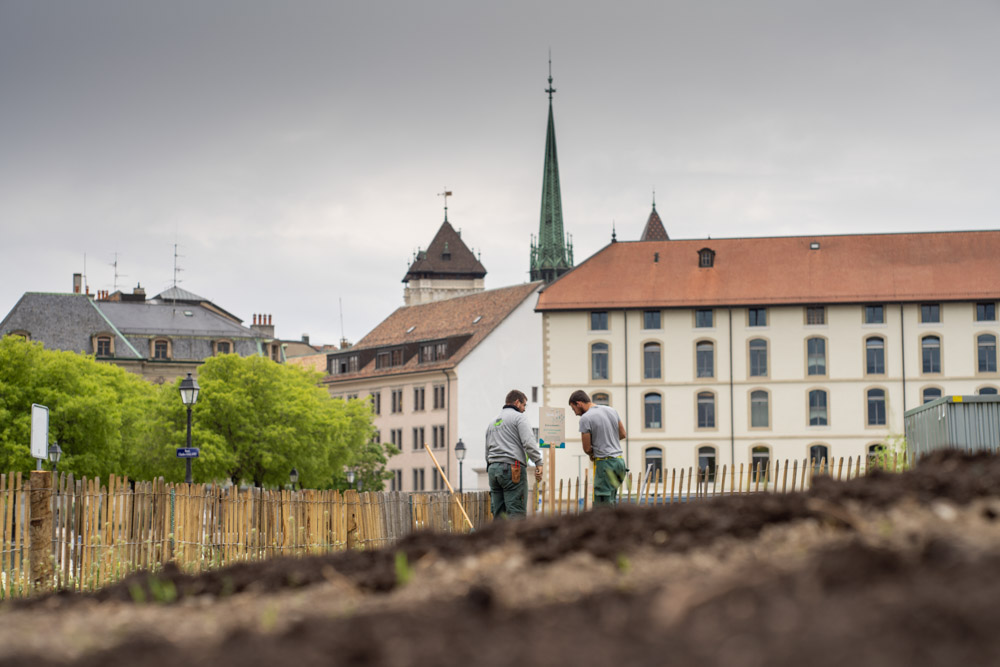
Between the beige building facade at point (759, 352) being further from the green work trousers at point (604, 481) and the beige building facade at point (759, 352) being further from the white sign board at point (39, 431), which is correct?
the white sign board at point (39, 431)

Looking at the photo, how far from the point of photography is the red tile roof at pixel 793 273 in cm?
7494

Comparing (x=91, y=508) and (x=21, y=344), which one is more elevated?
(x=21, y=344)

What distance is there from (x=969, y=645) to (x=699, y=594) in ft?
3.63

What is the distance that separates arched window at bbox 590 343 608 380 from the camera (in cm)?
7638

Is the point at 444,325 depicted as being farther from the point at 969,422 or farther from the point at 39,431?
the point at 39,431

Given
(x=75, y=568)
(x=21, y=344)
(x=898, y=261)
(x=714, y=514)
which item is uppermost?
(x=898, y=261)

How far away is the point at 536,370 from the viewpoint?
288ft

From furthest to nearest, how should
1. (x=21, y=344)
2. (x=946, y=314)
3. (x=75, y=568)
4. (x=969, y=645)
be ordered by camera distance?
(x=946, y=314)
(x=21, y=344)
(x=75, y=568)
(x=969, y=645)

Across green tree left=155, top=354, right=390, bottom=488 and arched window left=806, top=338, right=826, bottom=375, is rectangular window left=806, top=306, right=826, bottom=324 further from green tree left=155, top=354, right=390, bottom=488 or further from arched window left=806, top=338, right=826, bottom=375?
green tree left=155, top=354, right=390, bottom=488

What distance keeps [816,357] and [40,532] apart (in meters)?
65.7

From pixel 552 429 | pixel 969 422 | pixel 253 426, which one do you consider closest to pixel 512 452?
pixel 552 429

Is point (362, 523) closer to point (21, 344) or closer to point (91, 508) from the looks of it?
point (91, 508)

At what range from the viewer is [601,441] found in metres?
15.0

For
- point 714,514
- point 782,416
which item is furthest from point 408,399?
point 714,514
